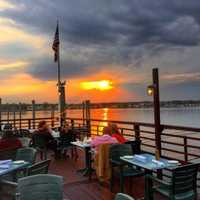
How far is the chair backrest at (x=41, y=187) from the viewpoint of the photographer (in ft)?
10.8

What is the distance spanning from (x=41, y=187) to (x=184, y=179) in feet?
5.77

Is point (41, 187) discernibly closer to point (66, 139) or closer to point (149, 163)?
point (149, 163)

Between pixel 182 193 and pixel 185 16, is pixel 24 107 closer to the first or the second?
pixel 185 16

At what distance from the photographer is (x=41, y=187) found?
337cm

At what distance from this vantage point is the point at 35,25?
11.7m

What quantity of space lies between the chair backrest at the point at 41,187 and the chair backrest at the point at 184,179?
1.40 meters

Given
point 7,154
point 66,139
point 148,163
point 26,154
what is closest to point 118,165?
point 148,163

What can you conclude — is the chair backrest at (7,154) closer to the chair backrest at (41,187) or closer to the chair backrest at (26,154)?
the chair backrest at (26,154)

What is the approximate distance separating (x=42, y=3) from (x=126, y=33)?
12.0 feet

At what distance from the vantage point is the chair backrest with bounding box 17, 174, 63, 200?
3.31 meters

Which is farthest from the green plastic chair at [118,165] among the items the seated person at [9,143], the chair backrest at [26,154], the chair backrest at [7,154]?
the seated person at [9,143]

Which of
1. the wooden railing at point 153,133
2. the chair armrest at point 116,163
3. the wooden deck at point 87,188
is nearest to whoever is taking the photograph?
the chair armrest at point 116,163

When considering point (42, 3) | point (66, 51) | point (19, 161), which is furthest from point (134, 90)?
point (19, 161)

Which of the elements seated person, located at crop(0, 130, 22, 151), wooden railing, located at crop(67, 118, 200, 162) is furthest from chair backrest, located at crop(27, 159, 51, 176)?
wooden railing, located at crop(67, 118, 200, 162)
